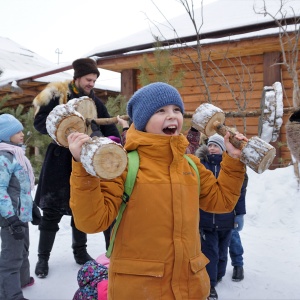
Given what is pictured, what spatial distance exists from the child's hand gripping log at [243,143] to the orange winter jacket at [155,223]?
0.13 metres

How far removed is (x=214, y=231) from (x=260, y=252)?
4.20 feet

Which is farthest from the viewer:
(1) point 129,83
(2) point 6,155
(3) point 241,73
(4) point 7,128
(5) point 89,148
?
(1) point 129,83

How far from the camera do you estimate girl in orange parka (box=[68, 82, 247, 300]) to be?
1.48 meters

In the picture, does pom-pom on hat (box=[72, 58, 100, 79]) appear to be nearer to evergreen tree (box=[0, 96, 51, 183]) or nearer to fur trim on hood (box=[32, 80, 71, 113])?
fur trim on hood (box=[32, 80, 71, 113])

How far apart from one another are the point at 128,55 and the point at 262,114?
7.00 metres

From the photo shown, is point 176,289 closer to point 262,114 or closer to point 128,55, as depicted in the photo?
point 262,114

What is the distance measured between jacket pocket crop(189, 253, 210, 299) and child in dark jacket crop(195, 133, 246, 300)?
1.40m

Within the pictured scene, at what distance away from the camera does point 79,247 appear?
140 inches

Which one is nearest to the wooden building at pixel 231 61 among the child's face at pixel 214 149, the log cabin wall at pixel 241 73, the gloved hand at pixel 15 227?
the log cabin wall at pixel 241 73

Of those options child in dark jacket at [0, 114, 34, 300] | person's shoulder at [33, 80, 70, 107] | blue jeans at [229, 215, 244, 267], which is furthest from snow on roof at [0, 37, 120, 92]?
blue jeans at [229, 215, 244, 267]

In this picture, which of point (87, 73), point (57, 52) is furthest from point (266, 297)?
point (57, 52)

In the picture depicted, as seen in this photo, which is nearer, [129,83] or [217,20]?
[217,20]

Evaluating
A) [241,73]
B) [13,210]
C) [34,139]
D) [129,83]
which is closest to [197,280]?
[13,210]

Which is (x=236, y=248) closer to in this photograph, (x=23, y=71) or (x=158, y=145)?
(x=158, y=145)
